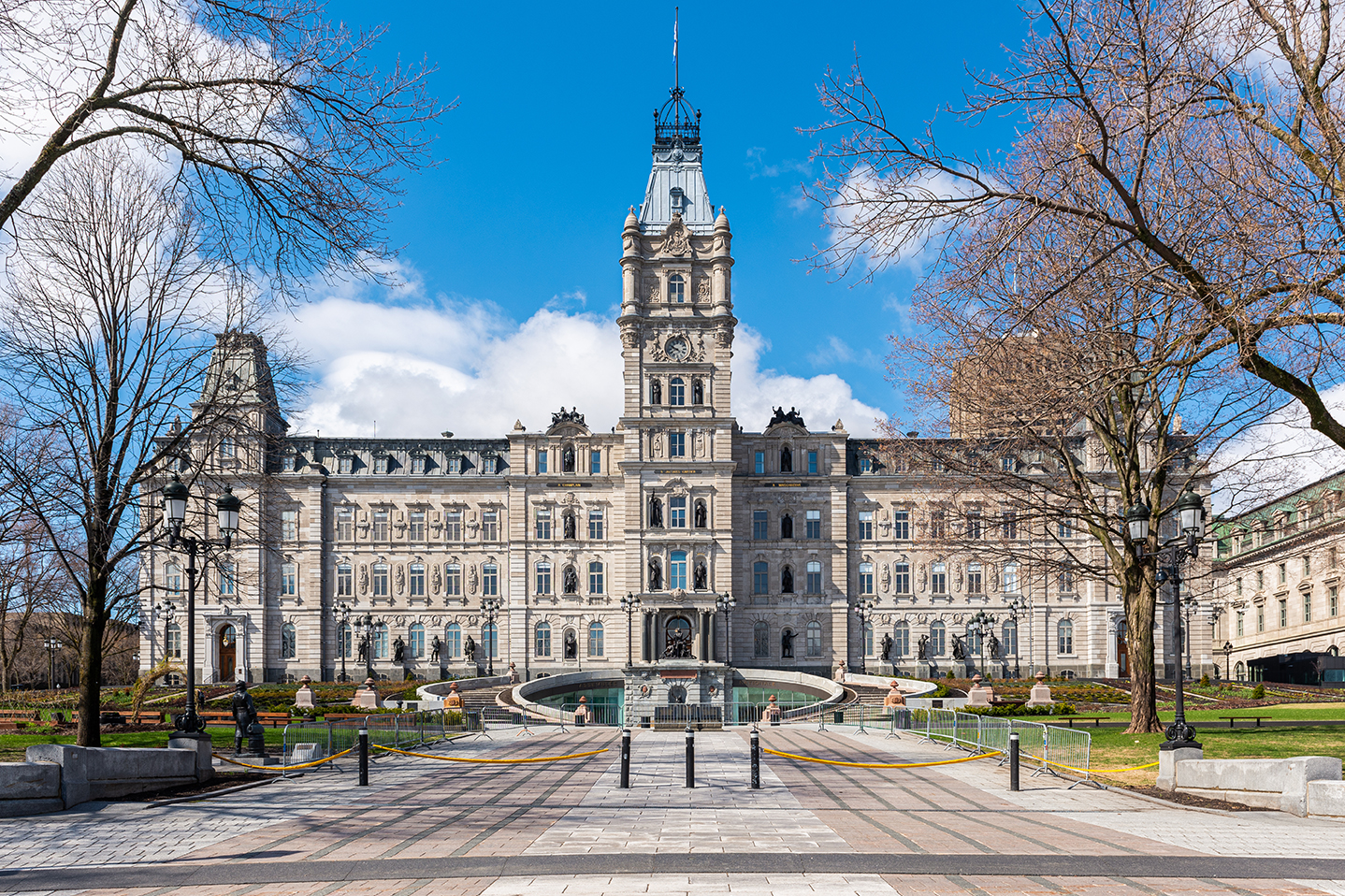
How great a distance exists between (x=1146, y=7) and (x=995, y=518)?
19410 millimetres

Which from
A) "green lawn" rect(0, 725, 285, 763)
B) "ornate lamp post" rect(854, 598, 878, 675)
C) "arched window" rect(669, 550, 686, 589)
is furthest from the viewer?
"ornate lamp post" rect(854, 598, 878, 675)

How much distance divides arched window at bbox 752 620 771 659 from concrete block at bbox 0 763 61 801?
178 feet

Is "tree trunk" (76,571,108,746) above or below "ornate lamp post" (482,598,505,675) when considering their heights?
above

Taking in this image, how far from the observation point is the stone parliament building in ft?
217

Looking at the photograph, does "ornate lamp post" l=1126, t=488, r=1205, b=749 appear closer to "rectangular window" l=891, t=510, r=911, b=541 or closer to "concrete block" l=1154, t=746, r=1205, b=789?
"concrete block" l=1154, t=746, r=1205, b=789

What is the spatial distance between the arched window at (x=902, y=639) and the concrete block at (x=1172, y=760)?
5017 cm

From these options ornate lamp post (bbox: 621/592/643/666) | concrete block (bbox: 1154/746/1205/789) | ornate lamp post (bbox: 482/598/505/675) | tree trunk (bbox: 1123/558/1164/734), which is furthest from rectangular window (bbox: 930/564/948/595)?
concrete block (bbox: 1154/746/1205/789)

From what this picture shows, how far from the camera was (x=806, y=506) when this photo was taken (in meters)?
69.1

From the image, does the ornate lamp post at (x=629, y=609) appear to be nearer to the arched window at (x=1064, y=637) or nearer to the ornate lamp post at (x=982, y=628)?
the ornate lamp post at (x=982, y=628)

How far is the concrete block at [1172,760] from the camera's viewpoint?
60.4 feet

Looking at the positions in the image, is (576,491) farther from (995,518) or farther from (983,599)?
(995,518)

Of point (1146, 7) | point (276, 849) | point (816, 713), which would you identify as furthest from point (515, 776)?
point (816, 713)

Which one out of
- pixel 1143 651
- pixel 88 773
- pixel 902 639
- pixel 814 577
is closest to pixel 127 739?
pixel 88 773

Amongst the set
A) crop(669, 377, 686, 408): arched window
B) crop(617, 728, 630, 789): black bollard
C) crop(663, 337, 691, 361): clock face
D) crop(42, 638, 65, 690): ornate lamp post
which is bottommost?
crop(42, 638, 65, 690): ornate lamp post
